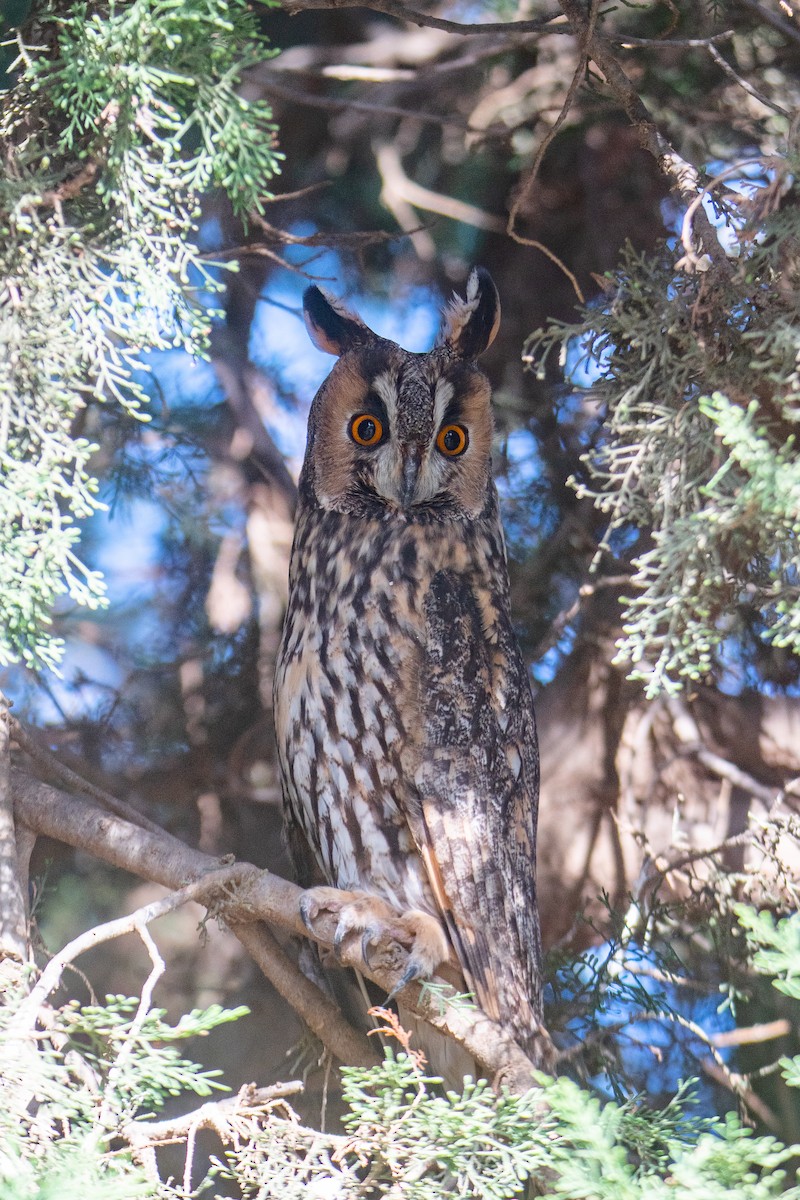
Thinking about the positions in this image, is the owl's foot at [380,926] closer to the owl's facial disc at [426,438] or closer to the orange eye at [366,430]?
the owl's facial disc at [426,438]

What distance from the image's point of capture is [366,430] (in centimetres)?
206

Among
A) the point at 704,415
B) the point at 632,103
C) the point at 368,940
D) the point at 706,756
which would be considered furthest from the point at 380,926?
the point at 632,103

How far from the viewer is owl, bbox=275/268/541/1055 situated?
1.86m

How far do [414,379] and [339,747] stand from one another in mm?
719

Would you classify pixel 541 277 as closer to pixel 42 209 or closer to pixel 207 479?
pixel 207 479

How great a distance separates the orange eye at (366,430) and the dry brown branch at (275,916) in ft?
2.77

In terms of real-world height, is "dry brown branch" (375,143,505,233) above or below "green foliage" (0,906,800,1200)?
above

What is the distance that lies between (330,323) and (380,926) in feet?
4.10

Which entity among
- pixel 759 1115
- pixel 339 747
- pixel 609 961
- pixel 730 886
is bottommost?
pixel 759 1115

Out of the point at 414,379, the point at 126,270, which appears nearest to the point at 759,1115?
the point at 414,379

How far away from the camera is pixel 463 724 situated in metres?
1.94

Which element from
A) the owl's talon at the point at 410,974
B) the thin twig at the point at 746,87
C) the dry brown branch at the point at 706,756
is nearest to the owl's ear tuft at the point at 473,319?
the thin twig at the point at 746,87

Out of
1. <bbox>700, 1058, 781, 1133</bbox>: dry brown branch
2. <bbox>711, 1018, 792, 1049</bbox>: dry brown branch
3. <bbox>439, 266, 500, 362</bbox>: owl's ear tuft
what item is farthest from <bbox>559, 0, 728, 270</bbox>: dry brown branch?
<bbox>700, 1058, 781, 1133</bbox>: dry brown branch

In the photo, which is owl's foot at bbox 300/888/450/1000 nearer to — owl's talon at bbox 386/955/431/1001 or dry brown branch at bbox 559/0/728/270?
owl's talon at bbox 386/955/431/1001
